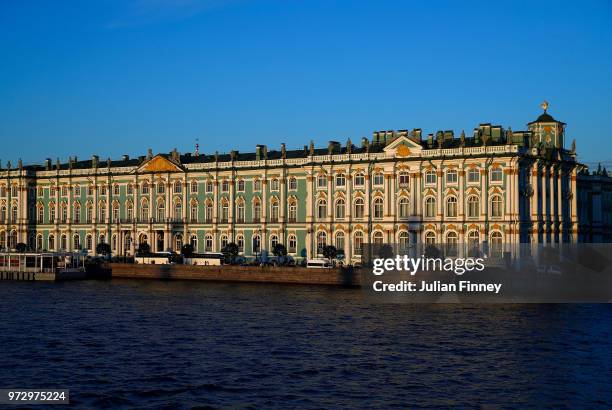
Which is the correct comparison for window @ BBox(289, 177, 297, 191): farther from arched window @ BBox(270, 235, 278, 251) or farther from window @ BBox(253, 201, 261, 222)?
arched window @ BBox(270, 235, 278, 251)

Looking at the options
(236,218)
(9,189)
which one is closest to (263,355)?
(236,218)

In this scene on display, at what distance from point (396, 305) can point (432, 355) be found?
21.2 metres

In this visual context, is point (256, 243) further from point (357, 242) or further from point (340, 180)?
point (357, 242)

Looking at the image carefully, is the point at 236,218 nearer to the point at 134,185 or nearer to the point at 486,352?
the point at 134,185

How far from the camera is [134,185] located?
92250mm

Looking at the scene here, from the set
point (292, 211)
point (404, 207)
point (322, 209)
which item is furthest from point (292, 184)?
point (404, 207)

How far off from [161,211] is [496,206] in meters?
36.0

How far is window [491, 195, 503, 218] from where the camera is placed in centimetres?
7088

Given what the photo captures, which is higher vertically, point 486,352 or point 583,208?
point 583,208

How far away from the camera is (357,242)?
77.7 meters

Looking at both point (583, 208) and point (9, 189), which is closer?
point (583, 208)

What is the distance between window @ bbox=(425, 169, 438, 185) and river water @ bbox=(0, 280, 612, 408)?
20.1 meters

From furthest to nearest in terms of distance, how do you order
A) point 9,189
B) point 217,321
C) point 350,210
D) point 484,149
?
point 9,189 → point 350,210 → point 484,149 → point 217,321

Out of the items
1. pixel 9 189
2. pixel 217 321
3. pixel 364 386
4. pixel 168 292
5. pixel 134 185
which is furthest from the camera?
pixel 9 189
